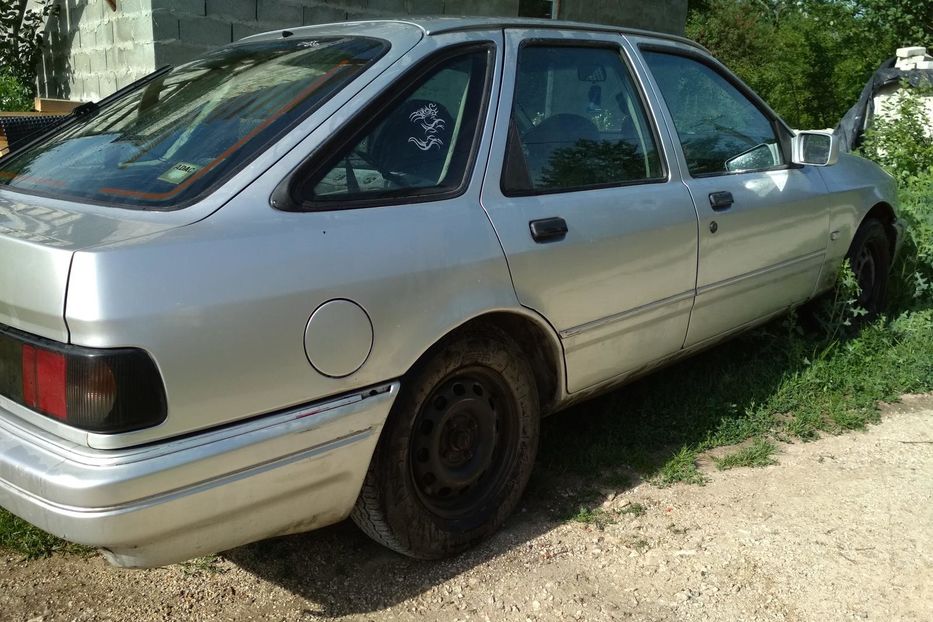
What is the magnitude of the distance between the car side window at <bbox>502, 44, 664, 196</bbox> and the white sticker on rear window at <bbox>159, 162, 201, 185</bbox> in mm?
1013

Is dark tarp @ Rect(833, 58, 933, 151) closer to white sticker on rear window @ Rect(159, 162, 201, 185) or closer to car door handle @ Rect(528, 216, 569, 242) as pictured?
car door handle @ Rect(528, 216, 569, 242)

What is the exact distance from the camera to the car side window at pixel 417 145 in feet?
8.19

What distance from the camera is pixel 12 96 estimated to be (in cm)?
712

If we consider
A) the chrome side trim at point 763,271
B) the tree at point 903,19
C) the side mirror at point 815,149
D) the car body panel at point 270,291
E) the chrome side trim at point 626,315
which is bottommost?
the chrome side trim at point 626,315

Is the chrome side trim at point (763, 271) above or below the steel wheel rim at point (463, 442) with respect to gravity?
above

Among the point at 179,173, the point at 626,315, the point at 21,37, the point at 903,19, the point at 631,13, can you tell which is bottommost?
the point at 626,315

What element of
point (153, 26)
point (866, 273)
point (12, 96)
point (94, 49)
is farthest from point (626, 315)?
point (12, 96)

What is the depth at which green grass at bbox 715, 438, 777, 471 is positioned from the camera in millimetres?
3721

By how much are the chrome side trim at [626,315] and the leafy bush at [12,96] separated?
19.4ft

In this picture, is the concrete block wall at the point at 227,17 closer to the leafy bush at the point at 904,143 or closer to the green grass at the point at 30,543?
the green grass at the point at 30,543

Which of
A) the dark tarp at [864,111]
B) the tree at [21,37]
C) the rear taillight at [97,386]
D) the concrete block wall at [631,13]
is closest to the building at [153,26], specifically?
the tree at [21,37]

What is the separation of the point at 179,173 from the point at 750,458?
2.66 meters

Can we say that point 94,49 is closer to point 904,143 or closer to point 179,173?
point 179,173

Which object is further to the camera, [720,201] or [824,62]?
[824,62]
